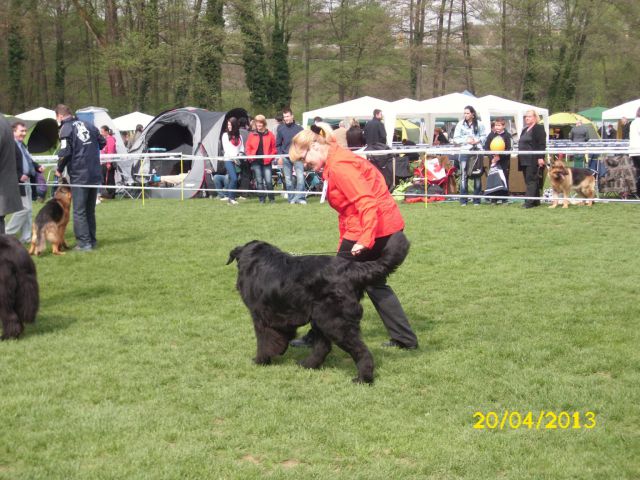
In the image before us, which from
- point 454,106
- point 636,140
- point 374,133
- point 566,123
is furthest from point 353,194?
point 566,123

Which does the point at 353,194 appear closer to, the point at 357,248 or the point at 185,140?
the point at 357,248

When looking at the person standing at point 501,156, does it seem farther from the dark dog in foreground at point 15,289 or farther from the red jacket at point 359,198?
the dark dog in foreground at point 15,289

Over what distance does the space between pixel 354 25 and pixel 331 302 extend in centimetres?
4162

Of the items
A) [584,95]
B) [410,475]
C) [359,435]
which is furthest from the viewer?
[584,95]

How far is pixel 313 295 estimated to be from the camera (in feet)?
15.7

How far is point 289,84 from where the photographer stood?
4488cm

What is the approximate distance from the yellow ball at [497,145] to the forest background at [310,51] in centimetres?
→ 2420

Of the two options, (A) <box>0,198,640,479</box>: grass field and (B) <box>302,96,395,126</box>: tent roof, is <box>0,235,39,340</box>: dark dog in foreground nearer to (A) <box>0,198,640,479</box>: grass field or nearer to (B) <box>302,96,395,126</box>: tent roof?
(A) <box>0,198,640,479</box>: grass field

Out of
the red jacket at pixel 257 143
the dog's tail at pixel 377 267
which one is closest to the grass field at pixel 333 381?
the dog's tail at pixel 377 267

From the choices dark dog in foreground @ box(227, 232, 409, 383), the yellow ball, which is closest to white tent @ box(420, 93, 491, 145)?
the yellow ball

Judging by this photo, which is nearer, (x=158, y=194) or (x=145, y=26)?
(x=158, y=194)

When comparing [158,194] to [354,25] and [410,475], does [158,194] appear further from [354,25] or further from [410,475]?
[354,25]

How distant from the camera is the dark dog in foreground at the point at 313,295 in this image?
4.74 metres

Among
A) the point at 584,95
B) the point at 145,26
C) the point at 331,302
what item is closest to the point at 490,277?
the point at 331,302
